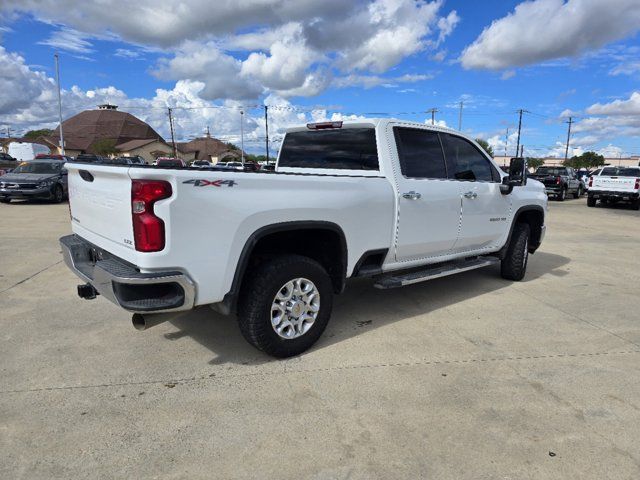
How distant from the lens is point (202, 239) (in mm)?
2986

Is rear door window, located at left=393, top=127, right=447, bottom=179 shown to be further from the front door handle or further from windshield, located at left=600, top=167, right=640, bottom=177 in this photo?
windshield, located at left=600, top=167, right=640, bottom=177

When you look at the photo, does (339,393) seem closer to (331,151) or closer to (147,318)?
(147,318)

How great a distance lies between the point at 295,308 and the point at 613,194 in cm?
1985

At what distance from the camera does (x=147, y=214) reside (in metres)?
2.81

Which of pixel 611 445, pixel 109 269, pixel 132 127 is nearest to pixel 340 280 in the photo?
pixel 109 269

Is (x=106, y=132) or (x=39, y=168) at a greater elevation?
(x=106, y=132)

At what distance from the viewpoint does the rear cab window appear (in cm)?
445

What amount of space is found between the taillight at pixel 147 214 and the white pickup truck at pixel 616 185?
67.8 ft

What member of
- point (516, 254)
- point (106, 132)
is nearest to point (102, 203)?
point (516, 254)

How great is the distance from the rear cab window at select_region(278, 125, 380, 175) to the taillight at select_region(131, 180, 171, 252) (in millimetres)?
2153

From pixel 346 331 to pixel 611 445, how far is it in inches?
87.7

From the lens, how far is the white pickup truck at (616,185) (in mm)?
18516

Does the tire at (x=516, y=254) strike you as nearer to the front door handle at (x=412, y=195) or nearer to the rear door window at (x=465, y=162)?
the rear door window at (x=465, y=162)

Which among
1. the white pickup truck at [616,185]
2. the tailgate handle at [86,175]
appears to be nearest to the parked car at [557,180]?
the white pickup truck at [616,185]
